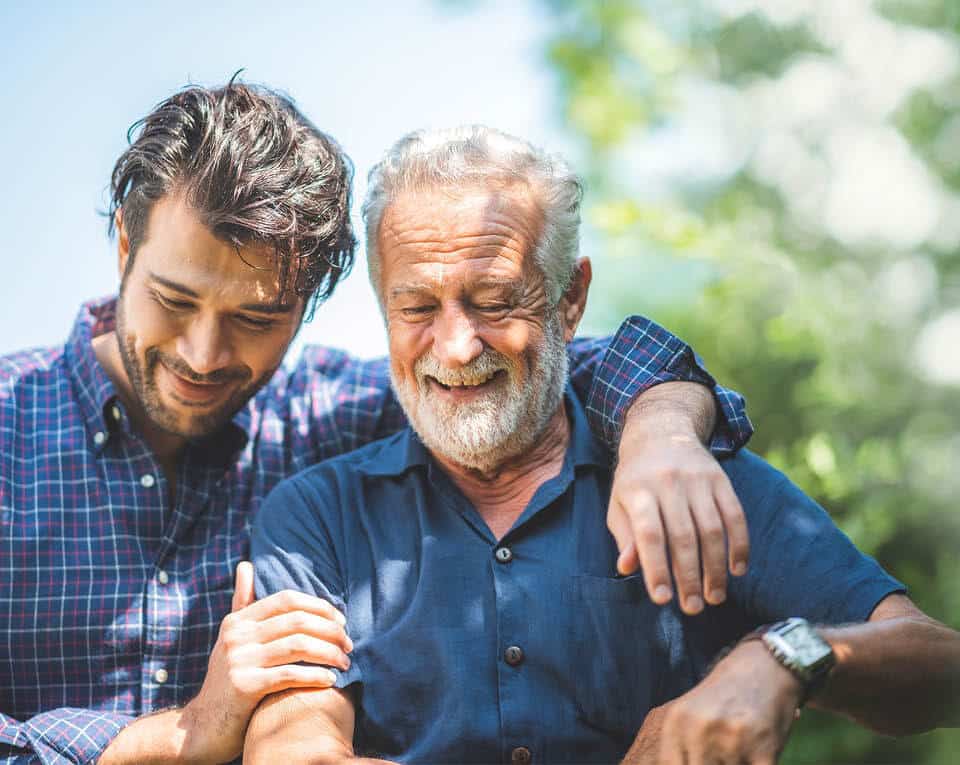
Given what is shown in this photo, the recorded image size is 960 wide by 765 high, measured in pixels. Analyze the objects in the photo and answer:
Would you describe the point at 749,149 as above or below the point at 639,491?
above

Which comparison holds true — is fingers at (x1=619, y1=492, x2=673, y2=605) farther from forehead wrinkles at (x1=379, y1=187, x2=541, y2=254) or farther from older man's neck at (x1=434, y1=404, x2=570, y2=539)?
forehead wrinkles at (x1=379, y1=187, x2=541, y2=254)

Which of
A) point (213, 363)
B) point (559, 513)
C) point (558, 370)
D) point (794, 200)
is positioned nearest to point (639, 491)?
point (559, 513)

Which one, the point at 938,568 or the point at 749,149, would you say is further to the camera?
the point at 749,149

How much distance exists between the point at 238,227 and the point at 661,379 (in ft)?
3.91

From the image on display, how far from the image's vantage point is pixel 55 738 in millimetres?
2416

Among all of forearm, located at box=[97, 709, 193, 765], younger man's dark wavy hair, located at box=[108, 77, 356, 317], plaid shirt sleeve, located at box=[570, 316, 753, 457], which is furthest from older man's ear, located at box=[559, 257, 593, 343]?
forearm, located at box=[97, 709, 193, 765]

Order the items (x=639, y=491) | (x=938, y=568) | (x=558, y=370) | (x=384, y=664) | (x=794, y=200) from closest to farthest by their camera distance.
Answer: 1. (x=639, y=491)
2. (x=384, y=664)
3. (x=558, y=370)
4. (x=938, y=568)
5. (x=794, y=200)

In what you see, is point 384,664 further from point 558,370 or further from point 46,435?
point 46,435

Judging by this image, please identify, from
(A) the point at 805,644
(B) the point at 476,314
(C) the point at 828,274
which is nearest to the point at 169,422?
(B) the point at 476,314

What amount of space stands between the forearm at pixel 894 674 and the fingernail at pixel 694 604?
0.29 metres

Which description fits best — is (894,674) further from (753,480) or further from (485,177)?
(485,177)

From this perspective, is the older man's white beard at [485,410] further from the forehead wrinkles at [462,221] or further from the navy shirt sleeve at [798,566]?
the navy shirt sleeve at [798,566]

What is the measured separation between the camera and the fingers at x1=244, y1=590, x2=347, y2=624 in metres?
2.25

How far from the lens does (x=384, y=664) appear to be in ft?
7.71
